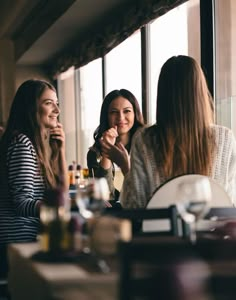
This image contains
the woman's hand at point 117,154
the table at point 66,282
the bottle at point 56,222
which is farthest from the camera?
the woman's hand at point 117,154

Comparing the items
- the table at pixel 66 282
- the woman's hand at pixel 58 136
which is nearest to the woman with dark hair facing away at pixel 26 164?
the woman's hand at pixel 58 136

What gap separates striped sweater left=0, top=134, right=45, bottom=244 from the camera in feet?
8.78

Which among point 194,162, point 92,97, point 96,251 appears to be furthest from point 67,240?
point 92,97

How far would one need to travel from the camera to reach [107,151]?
3240 mm

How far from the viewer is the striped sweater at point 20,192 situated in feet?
8.78

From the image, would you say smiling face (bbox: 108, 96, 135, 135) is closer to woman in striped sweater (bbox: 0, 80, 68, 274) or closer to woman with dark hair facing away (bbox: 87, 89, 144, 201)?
woman with dark hair facing away (bbox: 87, 89, 144, 201)

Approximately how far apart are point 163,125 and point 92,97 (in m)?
6.44

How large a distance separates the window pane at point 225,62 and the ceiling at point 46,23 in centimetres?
205

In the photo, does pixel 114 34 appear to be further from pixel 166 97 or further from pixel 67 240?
pixel 67 240

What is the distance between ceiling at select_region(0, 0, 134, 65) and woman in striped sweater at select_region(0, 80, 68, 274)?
370cm

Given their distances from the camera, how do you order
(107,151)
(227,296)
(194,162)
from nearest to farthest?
(227,296) → (194,162) → (107,151)

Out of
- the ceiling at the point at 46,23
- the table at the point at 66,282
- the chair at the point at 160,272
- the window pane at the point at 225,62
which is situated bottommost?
the table at the point at 66,282

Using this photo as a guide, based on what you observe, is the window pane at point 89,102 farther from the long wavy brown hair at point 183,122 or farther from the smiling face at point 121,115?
the long wavy brown hair at point 183,122

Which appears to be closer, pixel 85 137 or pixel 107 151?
pixel 107 151
